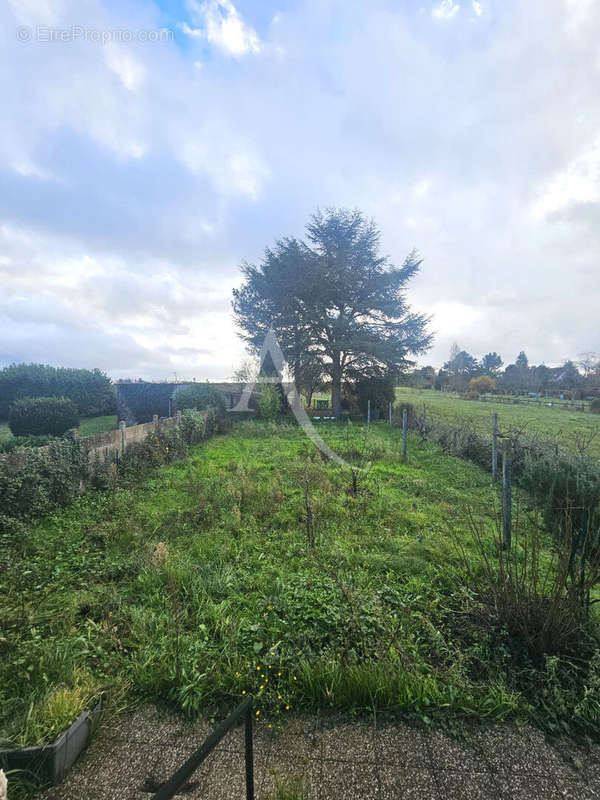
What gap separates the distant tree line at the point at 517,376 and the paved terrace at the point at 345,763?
91.6ft

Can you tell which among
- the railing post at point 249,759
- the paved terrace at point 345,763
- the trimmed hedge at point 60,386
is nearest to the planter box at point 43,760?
the paved terrace at point 345,763

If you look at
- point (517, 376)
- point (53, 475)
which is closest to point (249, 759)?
point (53, 475)

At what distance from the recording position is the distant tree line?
33.8 meters

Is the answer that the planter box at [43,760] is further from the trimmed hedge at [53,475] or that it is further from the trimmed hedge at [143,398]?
the trimmed hedge at [143,398]

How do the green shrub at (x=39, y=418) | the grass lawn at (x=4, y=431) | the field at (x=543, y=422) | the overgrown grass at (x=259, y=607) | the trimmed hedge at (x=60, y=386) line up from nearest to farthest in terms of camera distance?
the overgrown grass at (x=259, y=607) → the field at (x=543, y=422) → the grass lawn at (x=4, y=431) → the green shrub at (x=39, y=418) → the trimmed hedge at (x=60, y=386)

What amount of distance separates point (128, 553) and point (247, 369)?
16986mm

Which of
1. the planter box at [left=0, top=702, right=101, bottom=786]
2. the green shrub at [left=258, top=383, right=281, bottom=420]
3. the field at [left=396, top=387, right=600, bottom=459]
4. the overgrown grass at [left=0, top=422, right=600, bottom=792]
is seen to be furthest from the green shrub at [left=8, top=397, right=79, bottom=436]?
the field at [left=396, top=387, right=600, bottom=459]

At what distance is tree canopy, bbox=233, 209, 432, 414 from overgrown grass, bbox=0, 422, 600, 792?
43.1ft

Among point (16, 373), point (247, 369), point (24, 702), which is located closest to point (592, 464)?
point (24, 702)

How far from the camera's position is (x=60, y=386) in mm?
Result: 16188

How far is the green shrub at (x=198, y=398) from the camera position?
1466 centimetres

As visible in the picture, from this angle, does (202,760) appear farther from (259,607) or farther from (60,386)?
(60,386)

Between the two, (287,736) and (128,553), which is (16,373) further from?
(287,736)

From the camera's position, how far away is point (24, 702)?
1.91 meters
